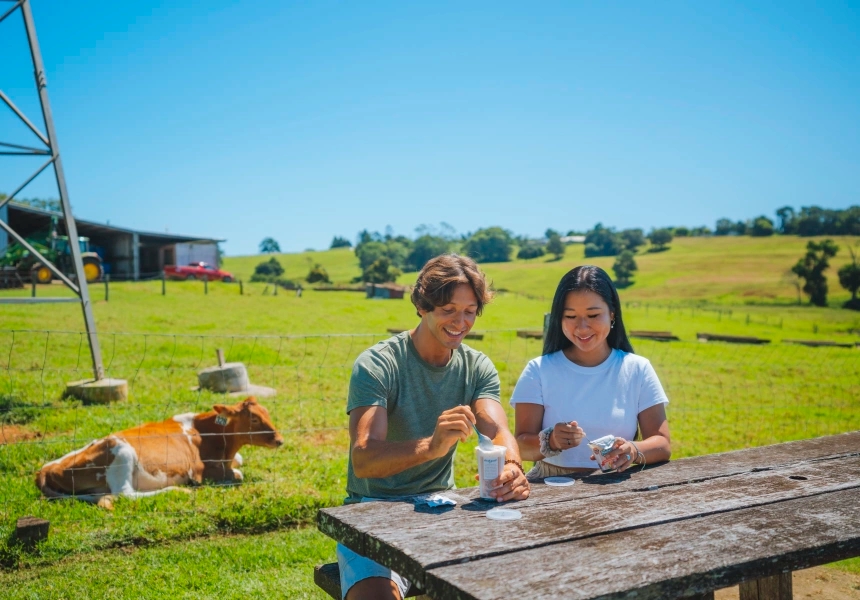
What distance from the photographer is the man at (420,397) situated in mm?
2541

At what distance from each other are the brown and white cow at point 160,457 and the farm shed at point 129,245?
102ft

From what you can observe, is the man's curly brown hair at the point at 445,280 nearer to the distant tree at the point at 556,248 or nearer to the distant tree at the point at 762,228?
the distant tree at the point at 556,248

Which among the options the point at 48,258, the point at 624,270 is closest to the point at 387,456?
the point at 48,258

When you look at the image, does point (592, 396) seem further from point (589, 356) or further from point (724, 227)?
point (724, 227)

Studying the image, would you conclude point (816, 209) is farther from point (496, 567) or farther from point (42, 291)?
point (496, 567)

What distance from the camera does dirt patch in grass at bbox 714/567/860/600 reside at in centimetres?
404

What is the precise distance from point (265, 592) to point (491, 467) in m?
2.31

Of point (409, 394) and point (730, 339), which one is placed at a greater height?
point (409, 394)

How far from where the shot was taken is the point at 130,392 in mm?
9133

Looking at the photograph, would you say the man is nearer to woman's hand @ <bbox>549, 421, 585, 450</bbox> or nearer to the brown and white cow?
woman's hand @ <bbox>549, 421, 585, 450</bbox>

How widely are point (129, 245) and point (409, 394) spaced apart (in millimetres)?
39428

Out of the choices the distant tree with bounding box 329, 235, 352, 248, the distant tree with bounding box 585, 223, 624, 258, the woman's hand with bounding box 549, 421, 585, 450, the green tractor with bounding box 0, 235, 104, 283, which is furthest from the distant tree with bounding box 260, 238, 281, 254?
the woman's hand with bounding box 549, 421, 585, 450

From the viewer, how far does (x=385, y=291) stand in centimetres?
3275

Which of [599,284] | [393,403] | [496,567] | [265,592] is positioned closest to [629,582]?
[496,567]
